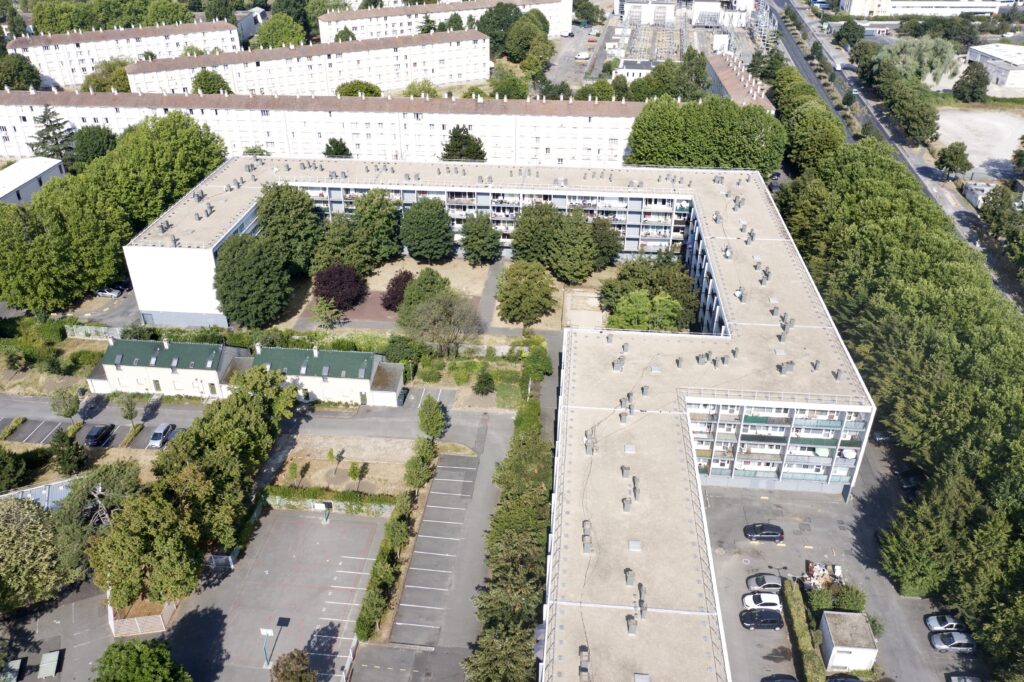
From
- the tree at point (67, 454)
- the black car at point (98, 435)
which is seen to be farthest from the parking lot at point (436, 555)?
the black car at point (98, 435)

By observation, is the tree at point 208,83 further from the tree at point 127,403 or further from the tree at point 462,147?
the tree at point 127,403

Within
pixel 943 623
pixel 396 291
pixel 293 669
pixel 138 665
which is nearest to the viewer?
pixel 138 665

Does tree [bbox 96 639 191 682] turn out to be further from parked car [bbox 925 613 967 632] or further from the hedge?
parked car [bbox 925 613 967 632]

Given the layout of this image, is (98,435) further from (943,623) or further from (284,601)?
(943,623)

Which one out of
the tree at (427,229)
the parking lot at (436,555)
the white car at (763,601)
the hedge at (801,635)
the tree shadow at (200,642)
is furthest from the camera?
the tree at (427,229)

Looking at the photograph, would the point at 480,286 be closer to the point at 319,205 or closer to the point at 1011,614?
the point at 319,205

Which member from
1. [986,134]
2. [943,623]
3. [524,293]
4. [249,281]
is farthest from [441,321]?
[986,134]
